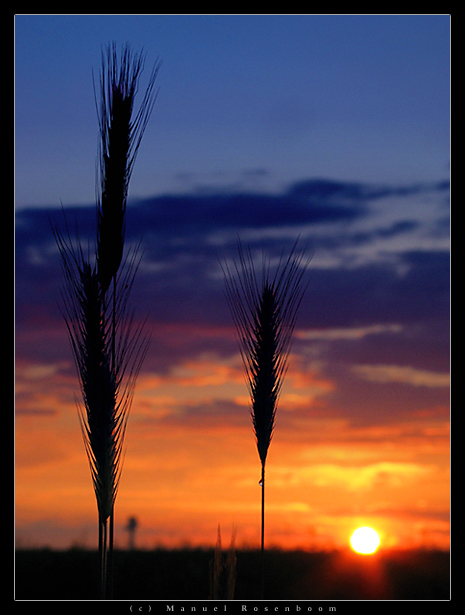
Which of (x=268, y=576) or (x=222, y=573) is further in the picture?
(x=268, y=576)

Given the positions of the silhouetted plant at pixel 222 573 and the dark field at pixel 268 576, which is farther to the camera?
the dark field at pixel 268 576

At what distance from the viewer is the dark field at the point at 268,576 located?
3.38 m

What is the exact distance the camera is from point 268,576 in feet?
11.9

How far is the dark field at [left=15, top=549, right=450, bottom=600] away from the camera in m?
3.38

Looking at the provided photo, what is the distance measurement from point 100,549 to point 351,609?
113 cm

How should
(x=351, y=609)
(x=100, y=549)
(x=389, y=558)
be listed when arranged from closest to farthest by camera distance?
(x=100, y=549), (x=351, y=609), (x=389, y=558)

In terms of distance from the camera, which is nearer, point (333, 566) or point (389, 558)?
point (389, 558)

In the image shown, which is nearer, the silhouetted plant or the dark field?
the silhouetted plant
